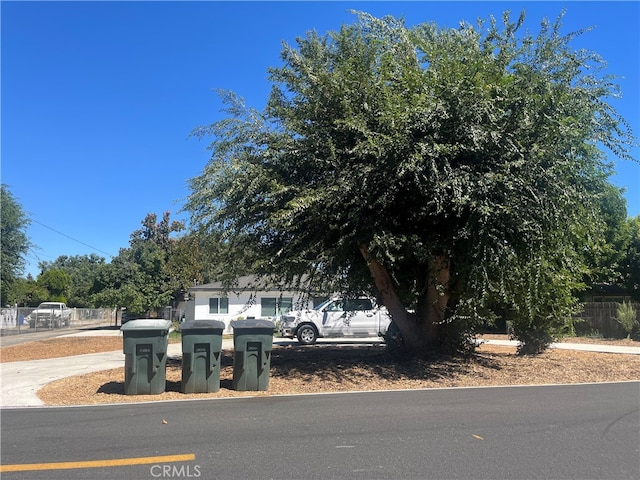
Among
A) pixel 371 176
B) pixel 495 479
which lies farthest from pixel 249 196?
pixel 495 479

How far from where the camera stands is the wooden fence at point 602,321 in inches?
881

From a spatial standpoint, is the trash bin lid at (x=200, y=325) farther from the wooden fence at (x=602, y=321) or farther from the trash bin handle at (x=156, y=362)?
the wooden fence at (x=602, y=321)

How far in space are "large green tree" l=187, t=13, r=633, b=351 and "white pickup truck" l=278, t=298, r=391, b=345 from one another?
306 inches

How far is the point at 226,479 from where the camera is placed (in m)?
A: 4.77

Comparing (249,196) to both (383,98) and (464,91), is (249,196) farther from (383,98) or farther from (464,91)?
(464,91)

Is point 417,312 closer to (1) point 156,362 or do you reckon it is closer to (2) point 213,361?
(2) point 213,361

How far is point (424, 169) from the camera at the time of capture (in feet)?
31.8

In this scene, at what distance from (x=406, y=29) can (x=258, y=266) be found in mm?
6194

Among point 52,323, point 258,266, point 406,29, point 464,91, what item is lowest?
point 52,323

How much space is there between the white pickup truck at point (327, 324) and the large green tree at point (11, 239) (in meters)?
18.3

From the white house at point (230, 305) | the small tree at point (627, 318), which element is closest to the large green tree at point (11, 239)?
the white house at point (230, 305)

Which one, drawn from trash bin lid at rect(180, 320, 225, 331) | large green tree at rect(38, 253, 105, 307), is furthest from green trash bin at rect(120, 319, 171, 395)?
large green tree at rect(38, 253, 105, 307)

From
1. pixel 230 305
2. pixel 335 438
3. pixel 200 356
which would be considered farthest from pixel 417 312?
pixel 230 305

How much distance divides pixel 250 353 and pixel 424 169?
4.56 meters
